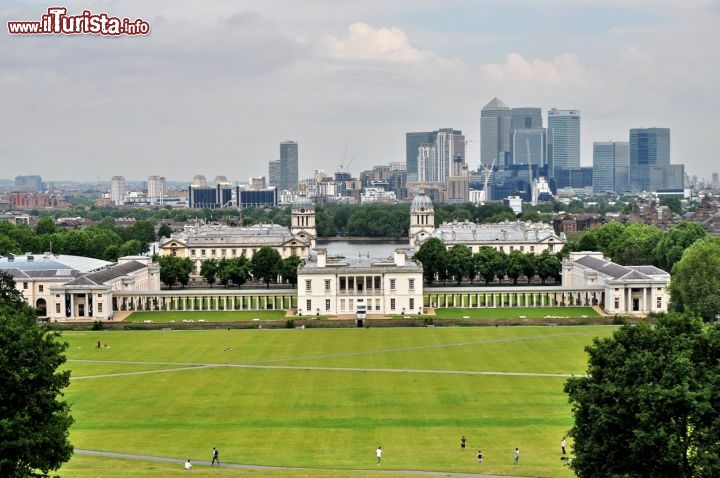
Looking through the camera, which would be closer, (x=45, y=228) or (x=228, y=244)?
(x=228, y=244)

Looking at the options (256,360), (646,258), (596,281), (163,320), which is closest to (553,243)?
(646,258)

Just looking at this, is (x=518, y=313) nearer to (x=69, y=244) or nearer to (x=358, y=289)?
(x=358, y=289)

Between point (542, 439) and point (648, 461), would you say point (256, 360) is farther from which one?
point (648, 461)

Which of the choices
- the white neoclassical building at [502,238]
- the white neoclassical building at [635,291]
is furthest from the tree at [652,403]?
the white neoclassical building at [502,238]

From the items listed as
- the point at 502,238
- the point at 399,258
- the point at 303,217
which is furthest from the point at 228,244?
the point at 399,258

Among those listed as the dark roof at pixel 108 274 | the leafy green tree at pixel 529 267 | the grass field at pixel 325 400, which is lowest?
the grass field at pixel 325 400

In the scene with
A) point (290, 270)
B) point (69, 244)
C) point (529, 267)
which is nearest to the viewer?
point (290, 270)

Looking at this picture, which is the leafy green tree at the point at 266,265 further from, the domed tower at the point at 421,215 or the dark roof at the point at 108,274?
the domed tower at the point at 421,215
